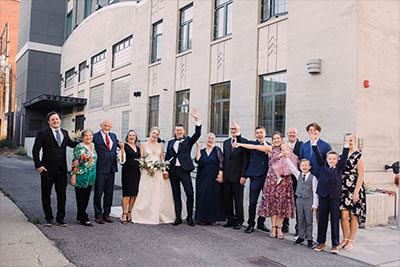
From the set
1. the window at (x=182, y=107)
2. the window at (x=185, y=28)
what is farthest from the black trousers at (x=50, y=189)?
the window at (x=185, y=28)

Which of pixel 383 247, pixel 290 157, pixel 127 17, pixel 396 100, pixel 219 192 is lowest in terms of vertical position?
pixel 383 247

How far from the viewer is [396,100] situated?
34.9 feet

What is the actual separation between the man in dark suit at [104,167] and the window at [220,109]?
23.6 ft

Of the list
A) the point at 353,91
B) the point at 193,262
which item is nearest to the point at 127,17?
the point at 353,91

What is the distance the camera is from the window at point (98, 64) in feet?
84.2

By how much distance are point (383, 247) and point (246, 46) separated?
8.51 metres

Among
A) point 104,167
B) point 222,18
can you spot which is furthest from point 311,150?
point 222,18

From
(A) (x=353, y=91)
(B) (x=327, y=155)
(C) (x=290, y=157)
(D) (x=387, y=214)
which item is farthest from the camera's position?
(A) (x=353, y=91)

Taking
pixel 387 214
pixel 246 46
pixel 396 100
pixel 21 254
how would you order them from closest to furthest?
pixel 21 254
pixel 387 214
pixel 396 100
pixel 246 46

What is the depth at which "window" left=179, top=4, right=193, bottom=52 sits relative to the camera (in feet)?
55.3

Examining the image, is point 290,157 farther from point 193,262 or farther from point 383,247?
point 193,262

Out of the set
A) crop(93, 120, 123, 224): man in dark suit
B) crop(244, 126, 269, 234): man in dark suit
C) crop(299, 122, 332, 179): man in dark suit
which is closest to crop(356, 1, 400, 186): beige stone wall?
crop(299, 122, 332, 179): man in dark suit

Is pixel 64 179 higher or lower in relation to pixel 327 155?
lower

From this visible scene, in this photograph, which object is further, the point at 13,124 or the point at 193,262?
the point at 13,124
